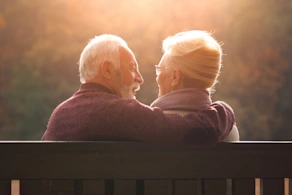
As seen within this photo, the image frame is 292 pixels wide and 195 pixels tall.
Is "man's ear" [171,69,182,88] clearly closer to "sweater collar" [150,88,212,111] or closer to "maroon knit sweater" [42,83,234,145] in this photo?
"sweater collar" [150,88,212,111]

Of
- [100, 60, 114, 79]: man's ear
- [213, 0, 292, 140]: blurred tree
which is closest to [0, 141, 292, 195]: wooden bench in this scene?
[100, 60, 114, 79]: man's ear

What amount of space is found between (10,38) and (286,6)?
4.03 meters

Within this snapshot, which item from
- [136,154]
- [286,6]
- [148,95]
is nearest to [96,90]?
[136,154]

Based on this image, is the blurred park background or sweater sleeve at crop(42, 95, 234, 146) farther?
the blurred park background

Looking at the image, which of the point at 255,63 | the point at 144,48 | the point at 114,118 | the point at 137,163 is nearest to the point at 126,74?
the point at 114,118

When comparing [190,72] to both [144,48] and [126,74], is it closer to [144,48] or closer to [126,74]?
[126,74]

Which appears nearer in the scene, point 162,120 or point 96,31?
point 162,120

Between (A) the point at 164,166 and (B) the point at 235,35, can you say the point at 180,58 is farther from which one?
(B) the point at 235,35

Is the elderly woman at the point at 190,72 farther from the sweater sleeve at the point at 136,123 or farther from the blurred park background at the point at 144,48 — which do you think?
the blurred park background at the point at 144,48

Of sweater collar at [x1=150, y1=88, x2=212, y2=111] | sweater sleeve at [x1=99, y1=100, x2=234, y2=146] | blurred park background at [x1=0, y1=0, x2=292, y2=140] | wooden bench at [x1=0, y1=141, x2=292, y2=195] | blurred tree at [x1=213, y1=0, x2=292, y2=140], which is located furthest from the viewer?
blurred tree at [x1=213, y1=0, x2=292, y2=140]

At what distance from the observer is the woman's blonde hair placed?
1.44 metres

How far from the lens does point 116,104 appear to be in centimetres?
127

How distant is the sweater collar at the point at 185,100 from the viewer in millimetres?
1411

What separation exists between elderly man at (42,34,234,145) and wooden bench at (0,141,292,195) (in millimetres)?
151
